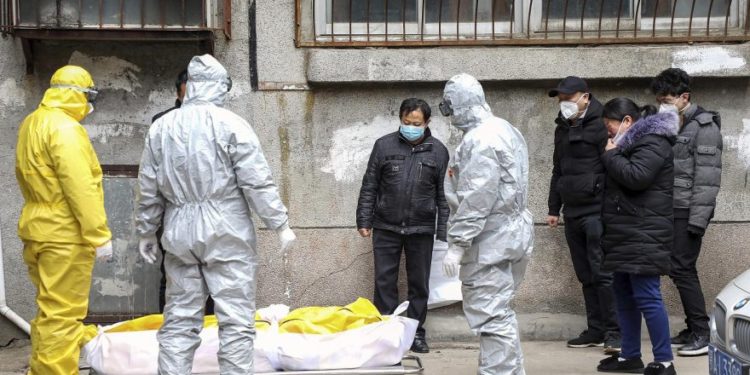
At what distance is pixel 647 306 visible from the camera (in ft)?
20.8

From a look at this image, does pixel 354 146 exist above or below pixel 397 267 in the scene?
above

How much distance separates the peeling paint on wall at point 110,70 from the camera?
775 centimetres

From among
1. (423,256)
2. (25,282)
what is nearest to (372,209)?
(423,256)

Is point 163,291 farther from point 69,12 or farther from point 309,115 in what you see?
point 69,12

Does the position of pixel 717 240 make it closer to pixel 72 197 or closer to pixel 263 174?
pixel 263 174

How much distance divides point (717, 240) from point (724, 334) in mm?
2575

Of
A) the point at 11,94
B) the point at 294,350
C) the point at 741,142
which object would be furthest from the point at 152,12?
the point at 741,142

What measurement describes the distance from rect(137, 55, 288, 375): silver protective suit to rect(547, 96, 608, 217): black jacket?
2.36 meters

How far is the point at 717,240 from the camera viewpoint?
25.8 ft

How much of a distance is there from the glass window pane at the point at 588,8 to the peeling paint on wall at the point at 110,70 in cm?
291

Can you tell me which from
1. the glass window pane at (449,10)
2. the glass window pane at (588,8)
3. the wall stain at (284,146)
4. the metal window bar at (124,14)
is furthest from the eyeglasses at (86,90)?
the glass window pane at (588,8)

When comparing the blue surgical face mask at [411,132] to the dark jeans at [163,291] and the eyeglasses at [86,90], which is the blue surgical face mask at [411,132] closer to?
the dark jeans at [163,291]

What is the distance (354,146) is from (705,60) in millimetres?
2466

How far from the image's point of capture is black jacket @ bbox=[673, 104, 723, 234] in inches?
285
